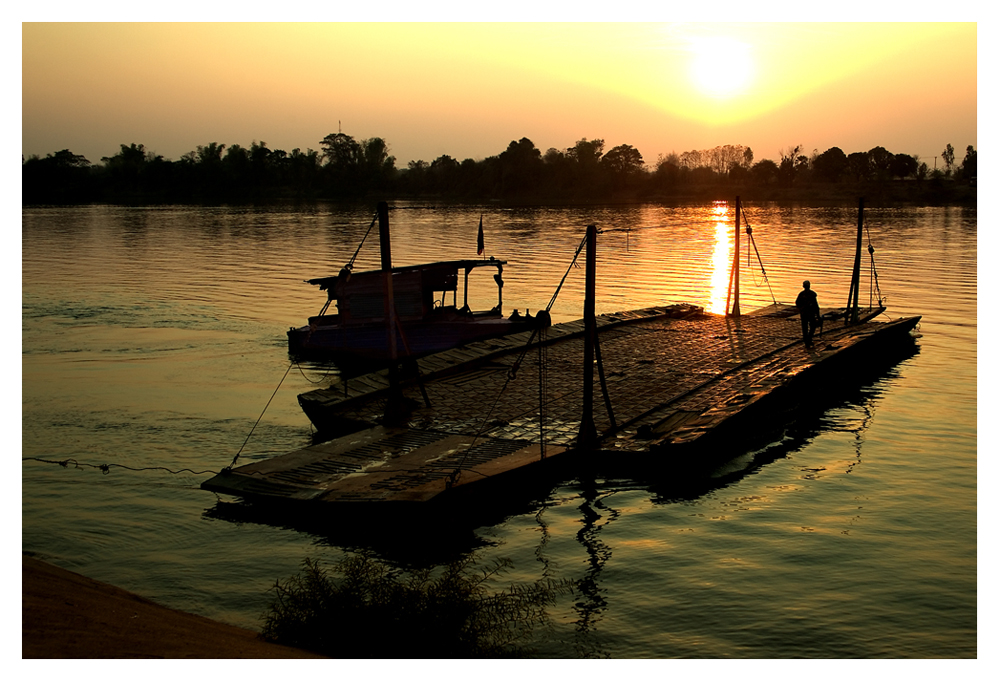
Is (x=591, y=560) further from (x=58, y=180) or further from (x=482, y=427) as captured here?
(x=58, y=180)

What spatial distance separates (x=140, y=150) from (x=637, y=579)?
170845mm

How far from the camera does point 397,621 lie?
→ 10141 mm

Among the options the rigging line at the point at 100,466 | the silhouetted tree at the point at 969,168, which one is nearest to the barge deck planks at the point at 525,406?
the rigging line at the point at 100,466

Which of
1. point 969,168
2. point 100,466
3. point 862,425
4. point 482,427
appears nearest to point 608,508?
point 482,427

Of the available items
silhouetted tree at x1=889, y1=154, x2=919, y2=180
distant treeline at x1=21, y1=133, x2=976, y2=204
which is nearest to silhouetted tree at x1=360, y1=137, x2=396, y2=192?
distant treeline at x1=21, y1=133, x2=976, y2=204

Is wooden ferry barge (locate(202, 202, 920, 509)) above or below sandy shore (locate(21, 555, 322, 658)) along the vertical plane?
above

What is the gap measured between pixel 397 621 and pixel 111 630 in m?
3.02

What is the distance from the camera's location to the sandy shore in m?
9.03

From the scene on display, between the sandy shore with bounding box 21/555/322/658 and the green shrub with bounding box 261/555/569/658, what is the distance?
0.35 metres

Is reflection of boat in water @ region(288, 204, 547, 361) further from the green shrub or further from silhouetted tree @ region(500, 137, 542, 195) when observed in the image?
silhouetted tree @ region(500, 137, 542, 195)

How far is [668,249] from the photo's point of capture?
65.1 m

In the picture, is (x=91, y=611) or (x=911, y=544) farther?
(x=911, y=544)
